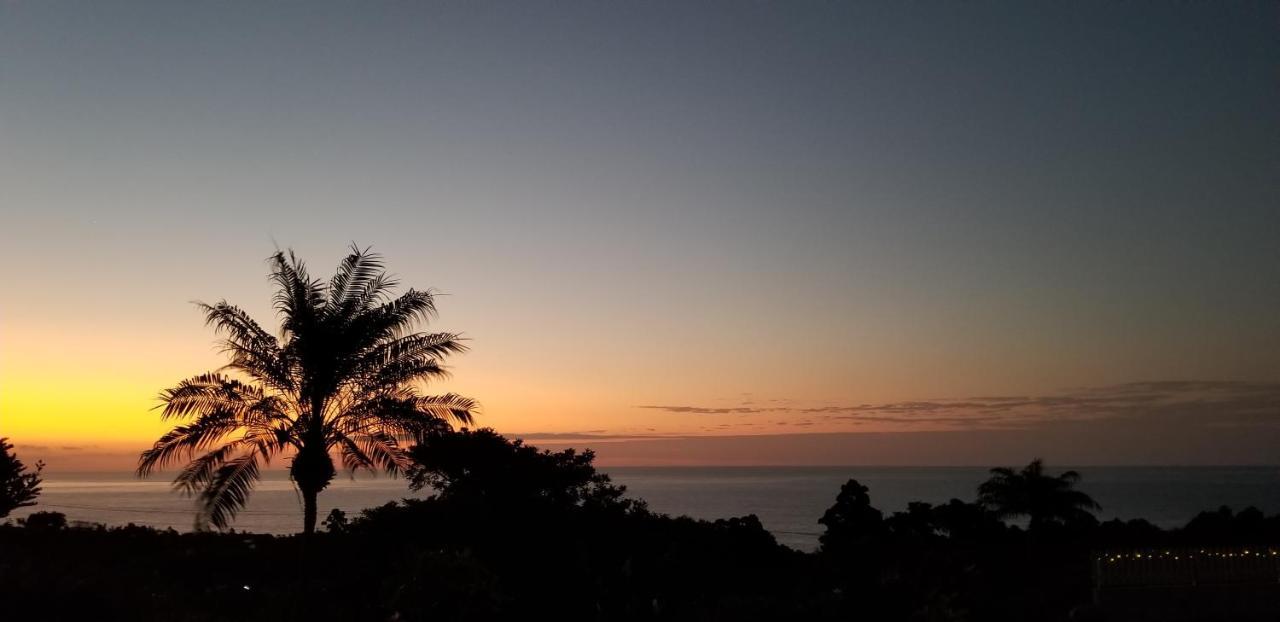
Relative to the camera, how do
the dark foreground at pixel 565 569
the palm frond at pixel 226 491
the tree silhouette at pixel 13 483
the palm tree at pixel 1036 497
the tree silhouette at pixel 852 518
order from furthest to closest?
the tree silhouette at pixel 852 518
the palm tree at pixel 1036 497
the tree silhouette at pixel 13 483
the palm frond at pixel 226 491
the dark foreground at pixel 565 569

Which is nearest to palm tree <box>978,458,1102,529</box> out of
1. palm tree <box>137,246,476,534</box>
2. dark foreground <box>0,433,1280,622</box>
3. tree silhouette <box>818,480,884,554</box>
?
dark foreground <box>0,433,1280,622</box>

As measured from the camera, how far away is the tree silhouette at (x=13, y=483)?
2902 cm

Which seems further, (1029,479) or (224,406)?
(1029,479)

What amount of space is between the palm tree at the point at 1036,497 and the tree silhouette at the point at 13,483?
4023 centimetres

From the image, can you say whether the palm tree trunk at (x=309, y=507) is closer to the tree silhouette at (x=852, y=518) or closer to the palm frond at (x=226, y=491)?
the palm frond at (x=226, y=491)

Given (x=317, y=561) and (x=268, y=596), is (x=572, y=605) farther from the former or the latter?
(x=317, y=561)

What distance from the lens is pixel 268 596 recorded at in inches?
762

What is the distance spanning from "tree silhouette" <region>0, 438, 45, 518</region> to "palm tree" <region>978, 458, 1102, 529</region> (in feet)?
132

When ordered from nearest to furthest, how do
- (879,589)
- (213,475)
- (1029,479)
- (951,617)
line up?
(951,617) → (879,589) → (213,475) → (1029,479)

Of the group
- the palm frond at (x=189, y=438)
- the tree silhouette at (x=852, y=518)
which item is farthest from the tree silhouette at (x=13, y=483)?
the tree silhouette at (x=852, y=518)

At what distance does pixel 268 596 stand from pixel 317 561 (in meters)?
7.86

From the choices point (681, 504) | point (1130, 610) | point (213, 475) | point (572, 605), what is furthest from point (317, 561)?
point (681, 504)

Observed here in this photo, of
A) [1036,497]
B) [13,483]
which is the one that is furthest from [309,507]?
[1036,497]

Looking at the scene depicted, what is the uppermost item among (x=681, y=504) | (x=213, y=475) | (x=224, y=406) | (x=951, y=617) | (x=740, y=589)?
(x=224, y=406)
